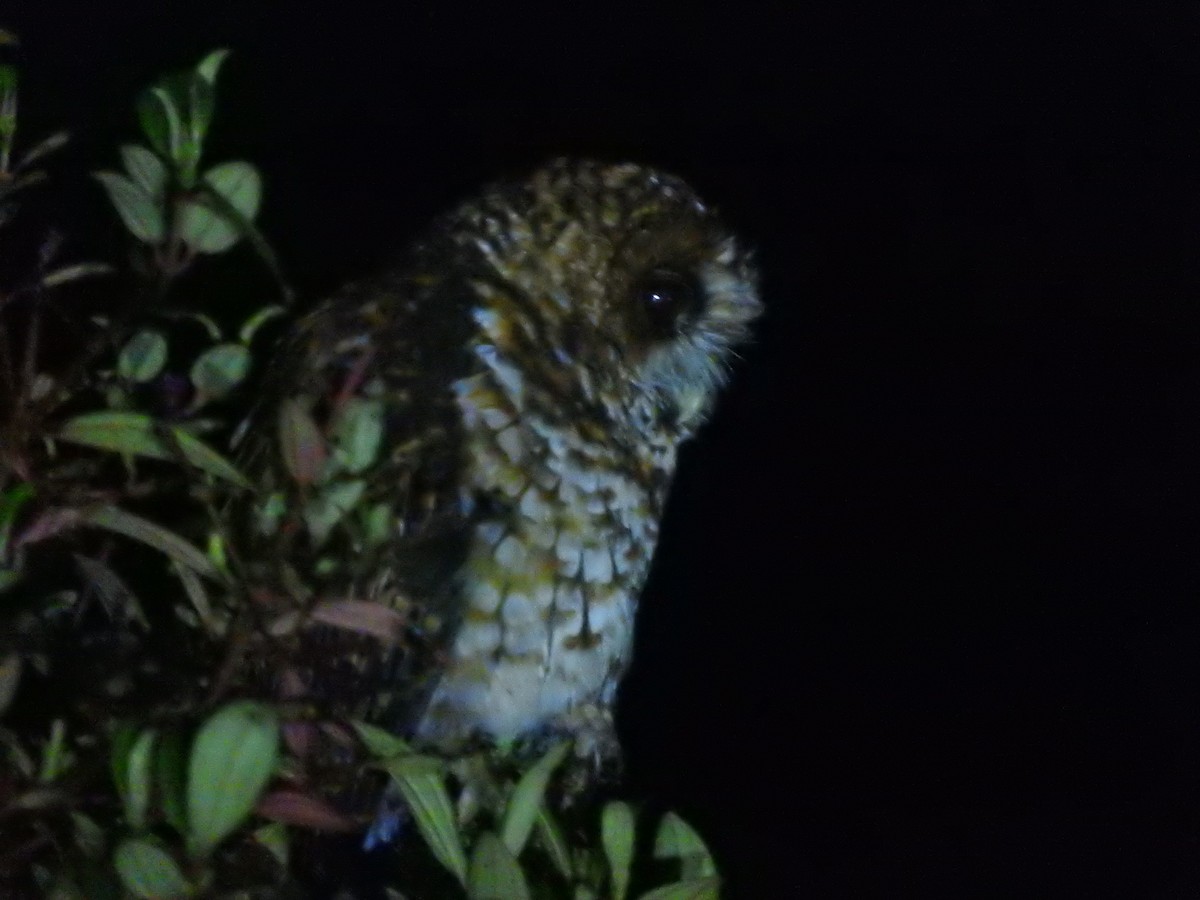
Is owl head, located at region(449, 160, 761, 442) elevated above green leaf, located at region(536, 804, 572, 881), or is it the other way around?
→ owl head, located at region(449, 160, 761, 442)

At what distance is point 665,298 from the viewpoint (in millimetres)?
1159

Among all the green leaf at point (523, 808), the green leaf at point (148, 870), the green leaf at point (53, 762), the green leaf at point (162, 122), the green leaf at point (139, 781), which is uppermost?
Result: the green leaf at point (162, 122)

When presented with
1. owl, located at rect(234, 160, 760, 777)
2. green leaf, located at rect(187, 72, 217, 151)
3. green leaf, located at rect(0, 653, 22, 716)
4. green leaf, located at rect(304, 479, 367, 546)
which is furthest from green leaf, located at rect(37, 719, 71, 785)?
owl, located at rect(234, 160, 760, 777)

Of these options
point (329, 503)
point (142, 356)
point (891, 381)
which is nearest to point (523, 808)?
point (329, 503)

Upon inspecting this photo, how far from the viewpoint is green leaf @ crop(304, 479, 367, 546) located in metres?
0.56

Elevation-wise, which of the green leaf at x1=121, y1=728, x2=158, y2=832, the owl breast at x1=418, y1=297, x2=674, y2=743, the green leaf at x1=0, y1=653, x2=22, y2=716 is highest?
the green leaf at x1=0, y1=653, x2=22, y2=716

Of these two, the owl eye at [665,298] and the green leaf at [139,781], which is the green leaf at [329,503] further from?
the owl eye at [665,298]

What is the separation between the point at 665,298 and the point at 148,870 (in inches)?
29.7

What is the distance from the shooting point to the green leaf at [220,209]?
0.57 meters

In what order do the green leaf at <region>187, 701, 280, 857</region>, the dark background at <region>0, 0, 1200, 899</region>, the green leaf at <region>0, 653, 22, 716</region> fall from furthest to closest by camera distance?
the dark background at <region>0, 0, 1200, 899</region>
the green leaf at <region>0, 653, 22, 716</region>
the green leaf at <region>187, 701, 280, 857</region>

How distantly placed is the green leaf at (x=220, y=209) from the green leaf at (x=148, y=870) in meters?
0.24

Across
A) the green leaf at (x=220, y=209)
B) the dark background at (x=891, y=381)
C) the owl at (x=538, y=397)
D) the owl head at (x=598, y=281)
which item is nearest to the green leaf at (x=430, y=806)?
the green leaf at (x=220, y=209)

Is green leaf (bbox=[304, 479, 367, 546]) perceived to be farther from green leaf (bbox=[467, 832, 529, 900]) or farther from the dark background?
the dark background

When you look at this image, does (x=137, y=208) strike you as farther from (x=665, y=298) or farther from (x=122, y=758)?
(x=665, y=298)
